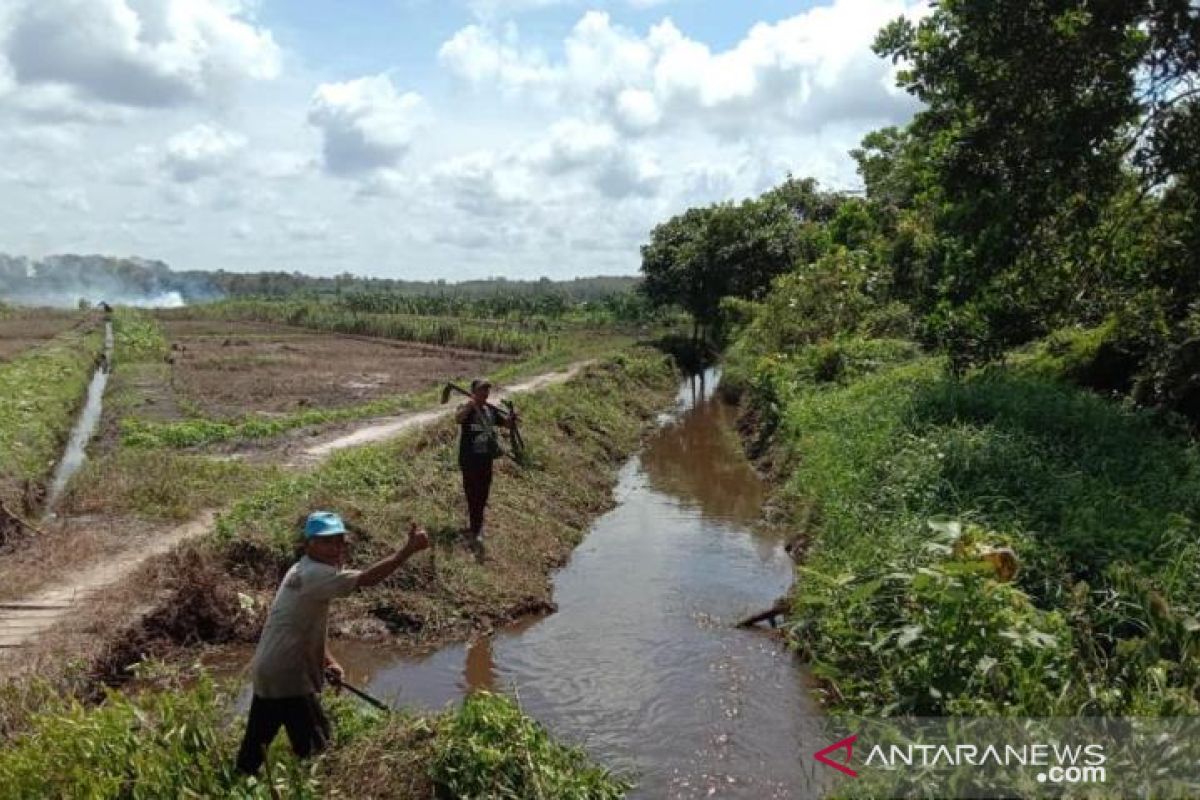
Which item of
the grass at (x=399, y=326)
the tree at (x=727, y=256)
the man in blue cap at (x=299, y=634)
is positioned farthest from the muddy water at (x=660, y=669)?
the grass at (x=399, y=326)

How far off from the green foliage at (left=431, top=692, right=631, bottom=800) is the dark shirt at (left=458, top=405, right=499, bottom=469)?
16.7 ft

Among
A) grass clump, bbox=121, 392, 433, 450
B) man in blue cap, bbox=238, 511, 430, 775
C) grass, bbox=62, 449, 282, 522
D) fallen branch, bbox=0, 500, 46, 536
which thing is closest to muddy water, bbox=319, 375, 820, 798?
man in blue cap, bbox=238, 511, 430, 775

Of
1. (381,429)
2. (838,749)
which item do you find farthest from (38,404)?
(838,749)

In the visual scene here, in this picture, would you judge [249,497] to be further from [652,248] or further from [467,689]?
[652,248]

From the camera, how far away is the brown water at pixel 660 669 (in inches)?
263

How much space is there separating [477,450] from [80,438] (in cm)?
1515

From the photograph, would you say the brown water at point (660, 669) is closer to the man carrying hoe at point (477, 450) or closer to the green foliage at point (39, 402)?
the man carrying hoe at point (477, 450)

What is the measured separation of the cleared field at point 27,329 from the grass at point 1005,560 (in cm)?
3362

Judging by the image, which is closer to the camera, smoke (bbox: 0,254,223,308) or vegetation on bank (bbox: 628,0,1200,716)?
vegetation on bank (bbox: 628,0,1200,716)

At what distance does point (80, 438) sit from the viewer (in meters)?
21.4

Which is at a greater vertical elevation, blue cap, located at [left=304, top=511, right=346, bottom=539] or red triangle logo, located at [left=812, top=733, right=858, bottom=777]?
blue cap, located at [left=304, top=511, right=346, bottom=539]

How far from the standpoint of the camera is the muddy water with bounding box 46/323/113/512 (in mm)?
15789
